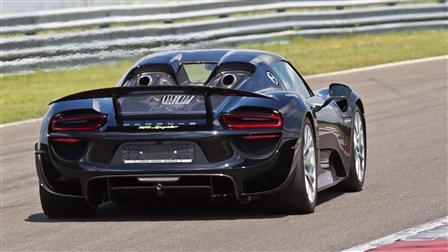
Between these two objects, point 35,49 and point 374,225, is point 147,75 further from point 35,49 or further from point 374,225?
point 35,49

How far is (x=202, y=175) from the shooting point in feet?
27.2

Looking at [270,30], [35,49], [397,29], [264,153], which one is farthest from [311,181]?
[397,29]

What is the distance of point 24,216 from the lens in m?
9.32

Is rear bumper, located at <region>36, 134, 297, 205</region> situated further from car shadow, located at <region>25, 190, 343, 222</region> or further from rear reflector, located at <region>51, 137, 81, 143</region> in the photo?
car shadow, located at <region>25, 190, 343, 222</region>

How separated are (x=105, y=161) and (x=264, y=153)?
1035mm

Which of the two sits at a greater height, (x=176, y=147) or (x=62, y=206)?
(x=176, y=147)

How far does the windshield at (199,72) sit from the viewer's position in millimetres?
9258

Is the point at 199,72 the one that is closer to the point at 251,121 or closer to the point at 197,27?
the point at 251,121

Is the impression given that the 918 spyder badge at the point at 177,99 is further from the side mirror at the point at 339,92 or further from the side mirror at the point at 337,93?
the side mirror at the point at 339,92

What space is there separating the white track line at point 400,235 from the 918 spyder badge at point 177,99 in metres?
1.69

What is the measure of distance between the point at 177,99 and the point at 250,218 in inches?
36.7

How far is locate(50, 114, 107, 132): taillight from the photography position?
8508 millimetres

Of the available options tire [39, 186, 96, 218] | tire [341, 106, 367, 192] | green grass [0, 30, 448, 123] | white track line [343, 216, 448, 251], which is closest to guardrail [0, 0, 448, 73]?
green grass [0, 30, 448, 123]

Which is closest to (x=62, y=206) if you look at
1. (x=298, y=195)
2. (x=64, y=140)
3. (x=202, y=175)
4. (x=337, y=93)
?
(x=64, y=140)
